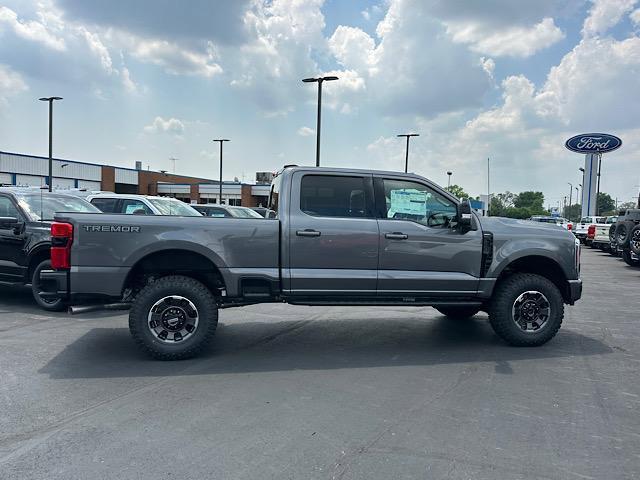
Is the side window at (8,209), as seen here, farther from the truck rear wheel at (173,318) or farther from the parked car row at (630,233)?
the parked car row at (630,233)

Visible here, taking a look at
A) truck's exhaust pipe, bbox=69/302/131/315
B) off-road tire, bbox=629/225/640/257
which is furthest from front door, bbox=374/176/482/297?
off-road tire, bbox=629/225/640/257

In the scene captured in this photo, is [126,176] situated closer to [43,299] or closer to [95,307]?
[43,299]

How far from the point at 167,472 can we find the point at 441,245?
155 inches

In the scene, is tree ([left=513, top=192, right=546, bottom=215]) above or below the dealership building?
above

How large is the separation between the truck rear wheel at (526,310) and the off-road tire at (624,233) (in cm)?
1114

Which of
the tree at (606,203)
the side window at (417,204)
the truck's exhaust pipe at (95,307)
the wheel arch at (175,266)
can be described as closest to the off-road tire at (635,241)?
the side window at (417,204)

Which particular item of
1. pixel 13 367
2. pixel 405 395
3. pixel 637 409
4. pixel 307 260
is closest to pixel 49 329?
pixel 13 367

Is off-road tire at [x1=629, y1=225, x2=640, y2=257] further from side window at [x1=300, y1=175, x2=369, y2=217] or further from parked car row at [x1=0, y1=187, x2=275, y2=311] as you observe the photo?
side window at [x1=300, y1=175, x2=369, y2=217]

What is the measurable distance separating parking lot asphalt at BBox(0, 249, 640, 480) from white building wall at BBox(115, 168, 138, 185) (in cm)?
5931

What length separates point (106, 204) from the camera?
38.9ft

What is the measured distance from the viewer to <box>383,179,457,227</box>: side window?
611cm

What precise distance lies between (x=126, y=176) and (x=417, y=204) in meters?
62.8

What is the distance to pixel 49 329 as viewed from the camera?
6953mm

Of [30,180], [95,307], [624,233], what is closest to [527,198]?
[30,180]
